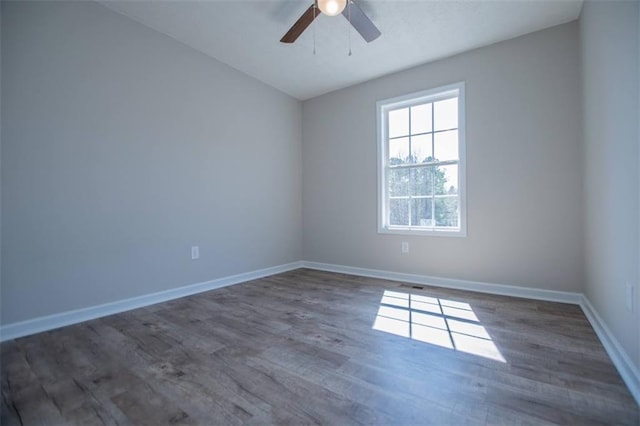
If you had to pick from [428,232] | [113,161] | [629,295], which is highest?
[113,161]

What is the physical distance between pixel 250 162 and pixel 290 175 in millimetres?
763

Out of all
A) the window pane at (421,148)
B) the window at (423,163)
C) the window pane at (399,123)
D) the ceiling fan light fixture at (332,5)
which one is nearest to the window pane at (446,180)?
the window at (423,163)

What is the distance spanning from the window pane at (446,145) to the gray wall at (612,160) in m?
1.10

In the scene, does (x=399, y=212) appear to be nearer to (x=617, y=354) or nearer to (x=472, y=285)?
(x=472, y=285)

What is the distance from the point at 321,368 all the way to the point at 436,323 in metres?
1.07

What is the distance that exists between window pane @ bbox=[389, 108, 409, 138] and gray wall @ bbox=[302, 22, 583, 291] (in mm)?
216

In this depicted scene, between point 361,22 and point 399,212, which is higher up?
point 361,22

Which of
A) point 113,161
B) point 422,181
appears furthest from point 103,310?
point 422,181

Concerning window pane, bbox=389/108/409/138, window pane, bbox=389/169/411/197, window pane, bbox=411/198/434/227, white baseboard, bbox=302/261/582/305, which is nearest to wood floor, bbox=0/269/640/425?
white baseboard, bbox=302/261/582/305

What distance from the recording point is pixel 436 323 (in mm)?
2201

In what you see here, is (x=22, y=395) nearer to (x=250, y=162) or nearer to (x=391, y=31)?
(x=250, y=162)

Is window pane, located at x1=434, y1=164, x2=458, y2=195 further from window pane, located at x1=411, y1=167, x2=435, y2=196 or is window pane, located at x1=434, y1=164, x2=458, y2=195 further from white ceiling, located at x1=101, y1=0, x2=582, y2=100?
white ceiling, located at x1=101, y1=0, x2=582, y2=100

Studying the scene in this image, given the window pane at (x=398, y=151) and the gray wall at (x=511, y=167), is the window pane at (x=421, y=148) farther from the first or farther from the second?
the gray wall at (x=511, y=167)

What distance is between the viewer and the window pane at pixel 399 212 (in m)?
3.62
